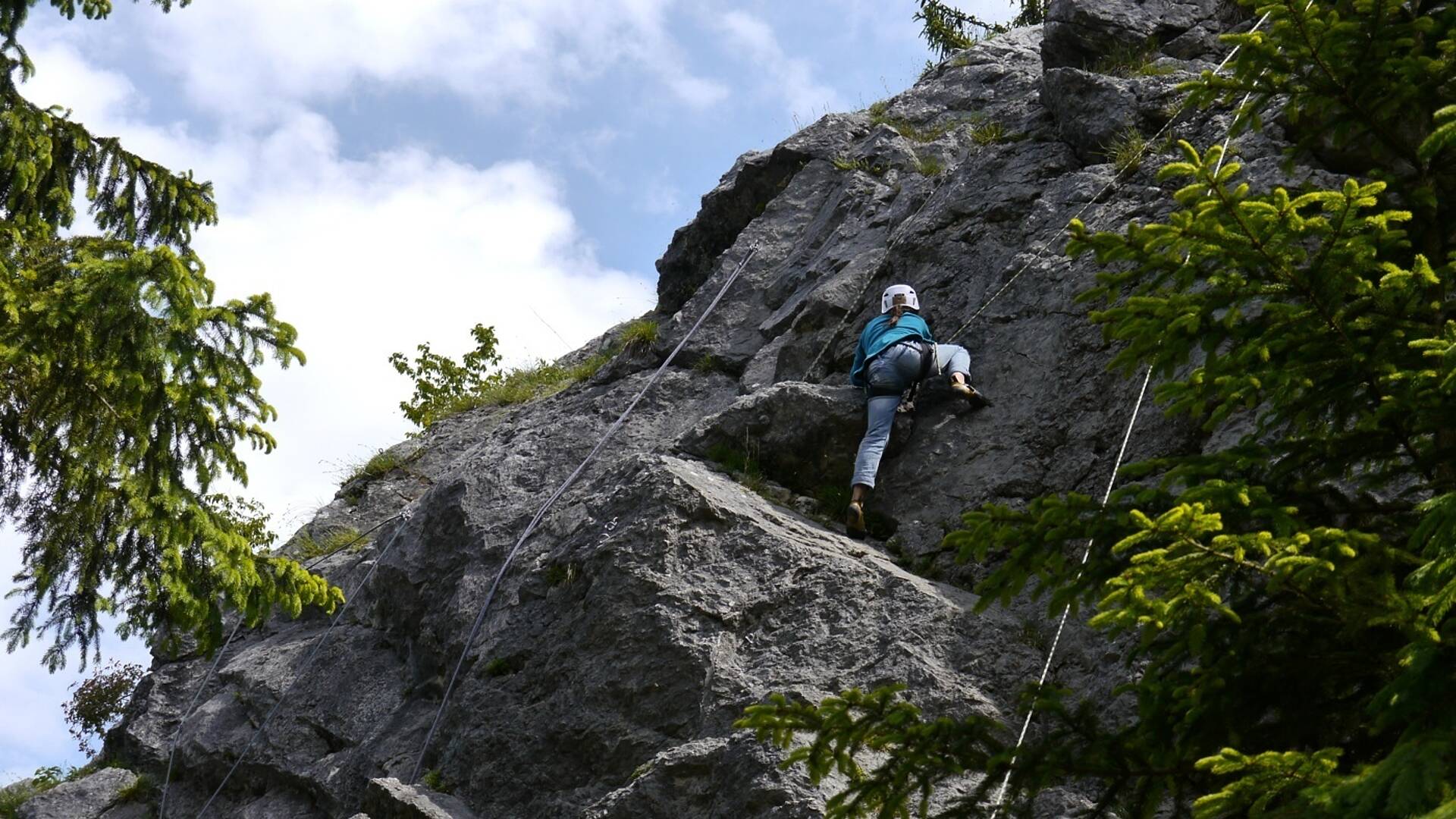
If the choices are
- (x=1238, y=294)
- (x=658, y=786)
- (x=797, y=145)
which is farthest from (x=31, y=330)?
(x=797, y=145)

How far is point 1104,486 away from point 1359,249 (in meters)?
4.65

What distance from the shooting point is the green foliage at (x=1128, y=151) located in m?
10.9

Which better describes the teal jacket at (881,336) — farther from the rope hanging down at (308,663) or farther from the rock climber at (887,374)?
the rope hanging down at (308,663)

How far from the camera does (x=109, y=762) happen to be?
1268cm

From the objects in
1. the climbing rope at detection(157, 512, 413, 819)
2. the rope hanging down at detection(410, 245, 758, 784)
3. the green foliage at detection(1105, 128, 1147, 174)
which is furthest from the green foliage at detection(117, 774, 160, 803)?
the green foliage at detection(1105, 128, 1147, 174)

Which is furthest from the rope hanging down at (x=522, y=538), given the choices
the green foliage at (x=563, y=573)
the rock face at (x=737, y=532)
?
the green foliage at (x=563, y=573)

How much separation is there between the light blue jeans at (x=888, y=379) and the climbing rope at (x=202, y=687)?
5575 mm

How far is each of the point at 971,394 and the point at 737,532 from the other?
224 cm

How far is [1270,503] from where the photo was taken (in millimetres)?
A: 4324

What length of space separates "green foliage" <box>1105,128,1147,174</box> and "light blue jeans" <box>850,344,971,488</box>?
2.57 metres

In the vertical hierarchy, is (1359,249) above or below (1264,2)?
below

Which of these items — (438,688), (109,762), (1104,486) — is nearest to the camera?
(1104,486)

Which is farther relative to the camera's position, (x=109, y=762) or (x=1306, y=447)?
(x=109, y=762)

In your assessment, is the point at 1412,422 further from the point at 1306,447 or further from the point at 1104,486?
the point at 1104,486
